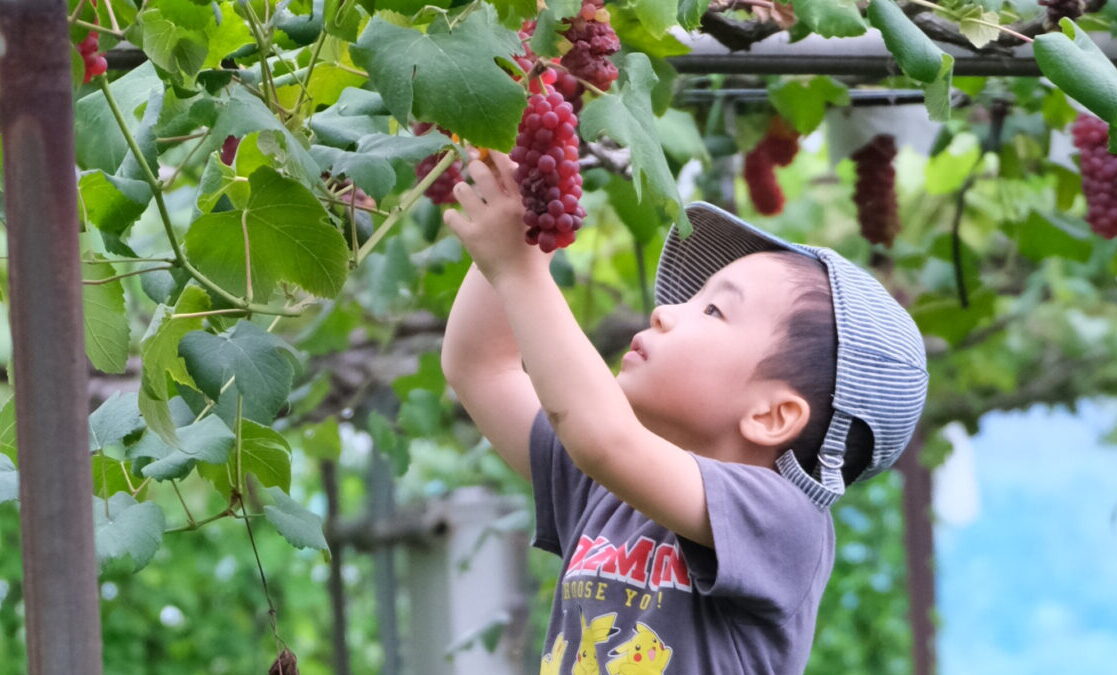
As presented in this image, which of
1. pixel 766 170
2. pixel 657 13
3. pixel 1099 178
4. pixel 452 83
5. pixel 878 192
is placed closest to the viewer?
pixel 452 83

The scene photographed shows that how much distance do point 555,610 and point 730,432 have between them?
0.79ft

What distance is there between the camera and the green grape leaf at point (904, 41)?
1.13 m

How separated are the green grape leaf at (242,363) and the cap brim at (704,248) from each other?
1.44ft

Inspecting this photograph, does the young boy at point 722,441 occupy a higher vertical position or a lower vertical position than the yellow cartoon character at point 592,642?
higher

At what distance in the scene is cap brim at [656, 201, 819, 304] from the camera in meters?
1.39

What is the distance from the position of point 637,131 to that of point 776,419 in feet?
1.32

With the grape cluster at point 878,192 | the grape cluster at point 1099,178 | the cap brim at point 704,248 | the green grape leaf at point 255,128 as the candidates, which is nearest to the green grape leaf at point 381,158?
the green grape leaf at point 255,128

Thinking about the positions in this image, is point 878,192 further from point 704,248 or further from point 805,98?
point 704,248

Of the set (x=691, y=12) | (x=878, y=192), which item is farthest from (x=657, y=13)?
(x=878, y=192)

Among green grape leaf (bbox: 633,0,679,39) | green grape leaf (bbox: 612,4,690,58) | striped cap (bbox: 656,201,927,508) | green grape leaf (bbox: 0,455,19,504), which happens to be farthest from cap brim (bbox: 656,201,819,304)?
green grape leaf (bbox: 0,455,19,504)

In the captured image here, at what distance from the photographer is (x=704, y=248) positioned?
1.44 metres

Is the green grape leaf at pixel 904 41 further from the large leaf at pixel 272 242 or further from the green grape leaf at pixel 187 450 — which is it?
the green grape leaf at pixel 187 450

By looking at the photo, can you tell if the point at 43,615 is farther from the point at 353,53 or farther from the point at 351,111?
the point at 351,111

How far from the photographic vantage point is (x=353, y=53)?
0.96m
